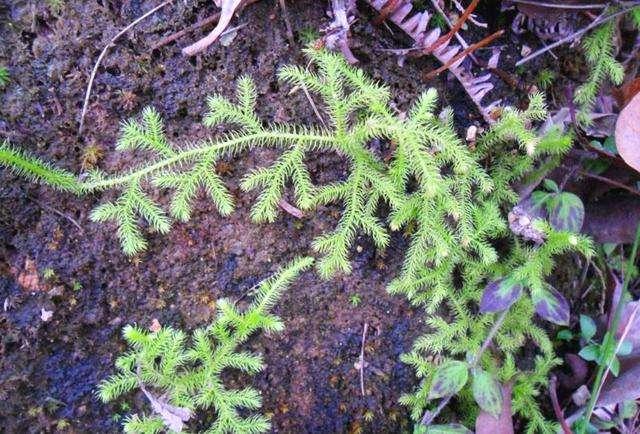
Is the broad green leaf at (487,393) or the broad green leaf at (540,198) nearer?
the broad green leaf at (487,393)

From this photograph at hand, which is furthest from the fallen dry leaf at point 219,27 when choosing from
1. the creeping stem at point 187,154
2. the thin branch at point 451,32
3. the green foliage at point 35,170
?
the thin branch at point 451,32

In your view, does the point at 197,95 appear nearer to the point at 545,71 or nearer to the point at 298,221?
the point at 298,221

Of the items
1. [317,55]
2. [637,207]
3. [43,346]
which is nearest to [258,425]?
[43,346]

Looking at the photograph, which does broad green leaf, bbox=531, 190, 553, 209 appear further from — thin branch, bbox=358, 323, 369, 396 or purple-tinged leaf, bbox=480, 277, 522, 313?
thin branch, bbox=358, 323, 369, 396

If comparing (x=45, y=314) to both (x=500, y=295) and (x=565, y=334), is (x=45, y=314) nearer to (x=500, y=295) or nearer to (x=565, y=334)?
(x=500, y=295)

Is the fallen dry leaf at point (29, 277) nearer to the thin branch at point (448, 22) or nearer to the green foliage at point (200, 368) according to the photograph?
the green foliage at point (200, 368)

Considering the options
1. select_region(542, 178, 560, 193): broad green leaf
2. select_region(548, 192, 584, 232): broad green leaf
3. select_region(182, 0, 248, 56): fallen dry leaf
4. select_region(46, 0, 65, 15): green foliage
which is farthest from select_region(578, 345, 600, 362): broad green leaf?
select_region(46, 0, 65, 15): green foliage

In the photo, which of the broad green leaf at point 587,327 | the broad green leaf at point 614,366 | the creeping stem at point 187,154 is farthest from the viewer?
the broad green leaf at point 587,327
